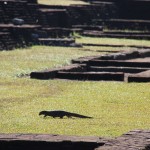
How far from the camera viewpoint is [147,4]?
160ft

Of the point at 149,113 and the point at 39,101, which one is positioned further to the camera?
the point at 39,101

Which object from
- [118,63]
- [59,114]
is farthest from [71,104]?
[118,63]

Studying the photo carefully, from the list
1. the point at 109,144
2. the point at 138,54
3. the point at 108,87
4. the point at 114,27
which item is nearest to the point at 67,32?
the point at 114,27

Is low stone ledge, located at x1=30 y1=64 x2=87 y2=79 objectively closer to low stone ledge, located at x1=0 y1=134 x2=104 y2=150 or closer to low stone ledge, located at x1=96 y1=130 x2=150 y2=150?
low stone ledge, located at x1=0 y1=134 x2=104 y2=150

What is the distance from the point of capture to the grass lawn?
1077 cm

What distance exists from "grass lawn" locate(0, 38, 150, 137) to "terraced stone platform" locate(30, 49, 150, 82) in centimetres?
63

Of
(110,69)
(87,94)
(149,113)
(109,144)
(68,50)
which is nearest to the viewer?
(109,144)

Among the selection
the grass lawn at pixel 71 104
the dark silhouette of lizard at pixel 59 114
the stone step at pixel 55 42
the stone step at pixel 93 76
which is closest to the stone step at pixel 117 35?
the stone step at pixel 55 42

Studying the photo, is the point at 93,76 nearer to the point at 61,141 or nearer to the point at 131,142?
Result: the point at 61,141

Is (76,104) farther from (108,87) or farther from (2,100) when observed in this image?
(108,87)

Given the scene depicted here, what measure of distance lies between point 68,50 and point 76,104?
14609 millimetres

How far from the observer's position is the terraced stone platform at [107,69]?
18.0 metres

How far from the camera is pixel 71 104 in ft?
43.6

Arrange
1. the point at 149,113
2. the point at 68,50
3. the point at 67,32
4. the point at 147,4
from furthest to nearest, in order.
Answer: the point at 147,4 < the point at 67,32 < the point at 68,50 < the point at 149,113
